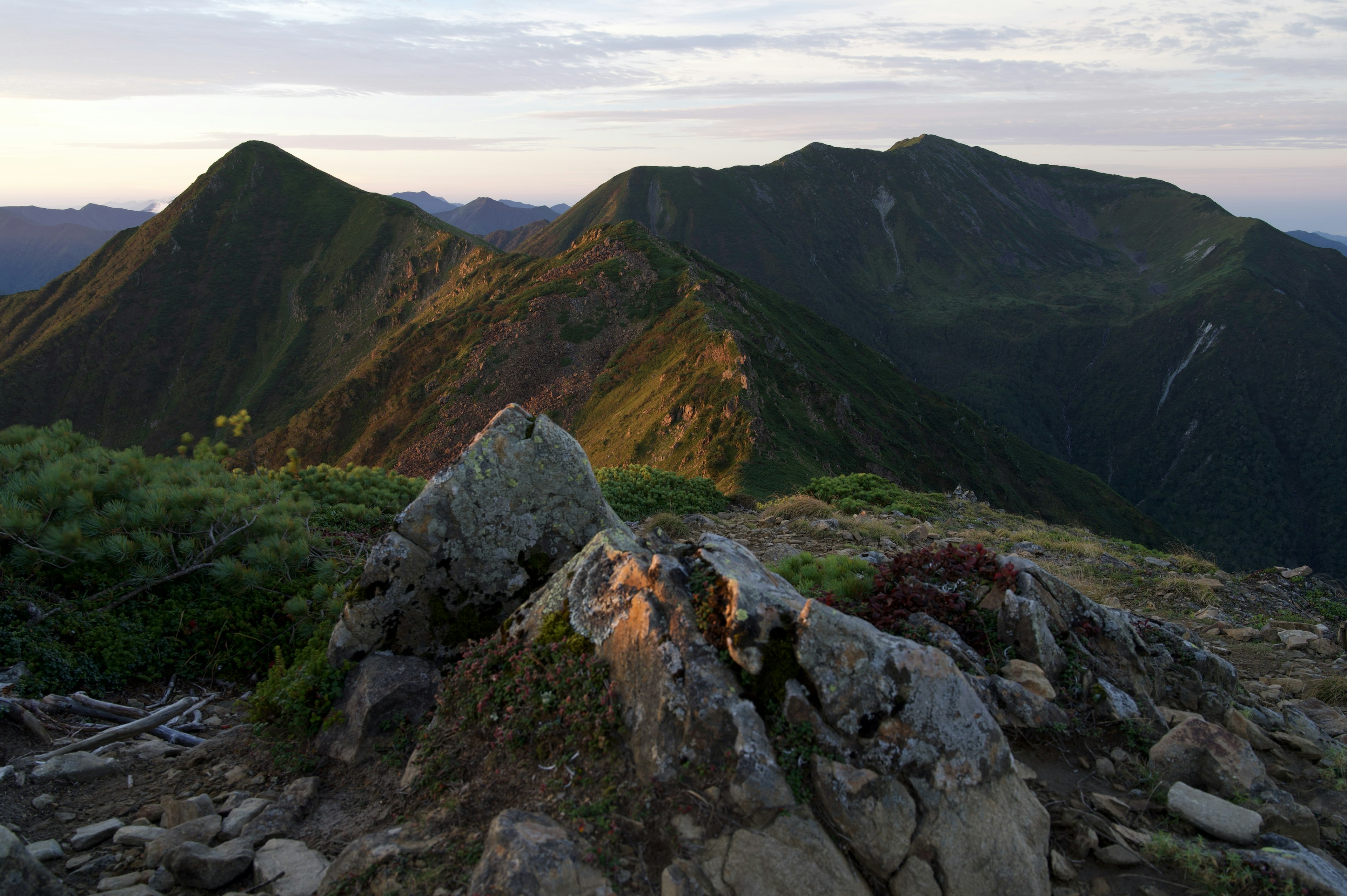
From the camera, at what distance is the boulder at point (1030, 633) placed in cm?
599

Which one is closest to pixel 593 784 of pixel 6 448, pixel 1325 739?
pixel 1325 739

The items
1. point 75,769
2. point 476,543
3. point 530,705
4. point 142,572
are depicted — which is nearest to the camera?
point 530,705

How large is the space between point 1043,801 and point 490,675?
164 inches

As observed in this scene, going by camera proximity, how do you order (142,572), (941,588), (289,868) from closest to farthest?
(289,868) < (941,588) < (142,572)

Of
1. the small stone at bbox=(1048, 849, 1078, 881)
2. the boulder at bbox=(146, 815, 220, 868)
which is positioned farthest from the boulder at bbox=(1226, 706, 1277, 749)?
the boulder at bbox=(146, 815, 220, 868)

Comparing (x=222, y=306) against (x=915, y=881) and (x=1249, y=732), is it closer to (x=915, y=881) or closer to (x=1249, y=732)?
(x=915, y=881)

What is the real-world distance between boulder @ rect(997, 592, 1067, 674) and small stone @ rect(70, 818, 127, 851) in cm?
706

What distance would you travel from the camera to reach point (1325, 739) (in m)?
6.23

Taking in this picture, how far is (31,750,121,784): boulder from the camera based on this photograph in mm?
5234

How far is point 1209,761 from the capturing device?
509 cm

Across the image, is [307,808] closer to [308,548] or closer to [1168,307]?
[308,548]

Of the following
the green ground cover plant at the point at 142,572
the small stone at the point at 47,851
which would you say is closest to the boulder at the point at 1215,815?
the small stone at the point at 47,851

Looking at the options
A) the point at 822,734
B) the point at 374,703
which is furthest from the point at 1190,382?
the point at 374,703

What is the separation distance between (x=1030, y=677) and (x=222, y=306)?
446 feet
